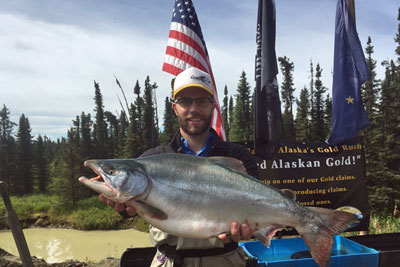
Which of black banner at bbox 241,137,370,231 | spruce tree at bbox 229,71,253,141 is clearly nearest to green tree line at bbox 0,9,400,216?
spruce tree at bbox 229,71,253,141

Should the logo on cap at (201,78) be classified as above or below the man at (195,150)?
above

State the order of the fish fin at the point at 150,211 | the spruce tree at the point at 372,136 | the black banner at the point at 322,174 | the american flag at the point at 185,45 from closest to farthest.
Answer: the fish fin at the point at 150,211
the black banner at the point at 322,174
the american flag at the point at 185,45
the spruce tree at the point at 372,136

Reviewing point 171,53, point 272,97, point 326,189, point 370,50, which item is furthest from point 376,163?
point 171,53

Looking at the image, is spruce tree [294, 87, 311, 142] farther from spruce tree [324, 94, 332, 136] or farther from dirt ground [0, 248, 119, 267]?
dirt ground [0, 248, 119, 267]

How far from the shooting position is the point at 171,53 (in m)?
8.03

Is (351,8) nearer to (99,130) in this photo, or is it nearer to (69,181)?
(69,181)

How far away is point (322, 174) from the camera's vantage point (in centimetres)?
768

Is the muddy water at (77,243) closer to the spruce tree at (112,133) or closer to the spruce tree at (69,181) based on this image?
the spruce tree at (69,181)

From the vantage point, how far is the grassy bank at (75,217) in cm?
2427

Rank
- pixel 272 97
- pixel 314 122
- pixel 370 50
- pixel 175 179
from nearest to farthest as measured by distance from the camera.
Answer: pixel 175 179 → pixel 272 97 → pixel 370 50 → pixel 314 122

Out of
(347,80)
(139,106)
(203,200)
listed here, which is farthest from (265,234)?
(139,106)

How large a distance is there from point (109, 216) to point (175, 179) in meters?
25.7

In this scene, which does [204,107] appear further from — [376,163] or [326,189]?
[376,163]

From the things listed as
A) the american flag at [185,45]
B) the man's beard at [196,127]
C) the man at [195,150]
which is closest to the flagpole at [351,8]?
the american flag at [185,45]
